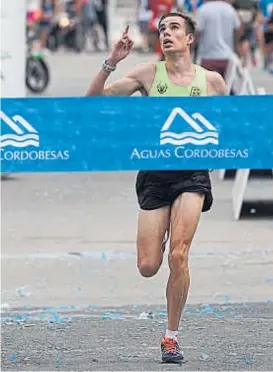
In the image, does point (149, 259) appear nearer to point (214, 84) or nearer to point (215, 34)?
point (214, 84)

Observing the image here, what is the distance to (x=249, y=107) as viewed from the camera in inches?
285

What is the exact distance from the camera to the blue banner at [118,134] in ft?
23.3

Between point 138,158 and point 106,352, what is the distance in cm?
117

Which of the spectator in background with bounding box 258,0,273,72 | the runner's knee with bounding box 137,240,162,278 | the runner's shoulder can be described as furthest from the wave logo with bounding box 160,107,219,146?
the spectator in background with bounding box 258,0,273,72

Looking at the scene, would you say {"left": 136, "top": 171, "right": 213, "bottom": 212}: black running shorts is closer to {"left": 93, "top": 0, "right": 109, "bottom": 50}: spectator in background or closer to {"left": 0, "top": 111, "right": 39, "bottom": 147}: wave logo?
{"left": 0, "top": 111, "right": 39, "bottom": 147}: wave logo

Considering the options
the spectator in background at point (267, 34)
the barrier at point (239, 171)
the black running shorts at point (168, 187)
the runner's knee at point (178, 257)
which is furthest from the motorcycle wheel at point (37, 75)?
the runner's knee at point (178, 257)

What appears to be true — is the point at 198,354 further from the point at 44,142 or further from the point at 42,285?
the point at 42,285

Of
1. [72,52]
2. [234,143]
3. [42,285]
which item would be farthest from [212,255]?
[72,52]

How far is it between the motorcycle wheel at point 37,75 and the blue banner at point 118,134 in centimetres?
1370

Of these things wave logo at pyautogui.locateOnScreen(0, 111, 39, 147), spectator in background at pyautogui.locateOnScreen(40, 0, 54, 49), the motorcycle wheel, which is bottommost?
spectator in background at pyautogui.locateOnScreen(40, 0, 54, 49)

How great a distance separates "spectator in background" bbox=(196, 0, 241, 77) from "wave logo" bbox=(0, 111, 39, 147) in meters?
8.47

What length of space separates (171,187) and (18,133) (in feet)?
3.20

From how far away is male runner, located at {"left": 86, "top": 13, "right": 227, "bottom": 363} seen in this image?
22.2 feet

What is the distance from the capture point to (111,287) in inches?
354
